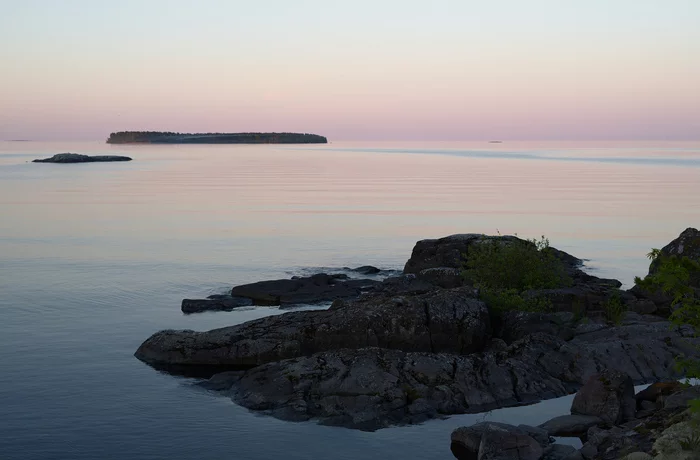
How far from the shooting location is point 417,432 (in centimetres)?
1648

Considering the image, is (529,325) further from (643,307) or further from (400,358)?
(643,307)

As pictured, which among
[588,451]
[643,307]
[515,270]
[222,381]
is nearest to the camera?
[588,451]

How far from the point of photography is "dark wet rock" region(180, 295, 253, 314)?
2722 centimetres

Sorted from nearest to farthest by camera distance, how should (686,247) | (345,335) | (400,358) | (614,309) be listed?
(400,358)
(345,335)
(614,309)
(686,247)

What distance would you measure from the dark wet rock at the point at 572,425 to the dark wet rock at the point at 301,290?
1285cm

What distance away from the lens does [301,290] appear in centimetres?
2964

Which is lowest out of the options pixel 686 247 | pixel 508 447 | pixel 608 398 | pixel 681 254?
pixel 508 447

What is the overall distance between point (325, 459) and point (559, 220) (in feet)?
133

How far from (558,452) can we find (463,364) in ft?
13.8

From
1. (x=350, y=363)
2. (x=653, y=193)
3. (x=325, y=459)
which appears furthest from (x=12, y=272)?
(x=653, y=193)

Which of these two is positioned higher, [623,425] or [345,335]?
[345,335]

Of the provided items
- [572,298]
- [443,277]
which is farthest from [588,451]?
[443,277]

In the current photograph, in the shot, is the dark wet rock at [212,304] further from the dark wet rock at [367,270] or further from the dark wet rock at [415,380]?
the dark wet rock at [415,380]

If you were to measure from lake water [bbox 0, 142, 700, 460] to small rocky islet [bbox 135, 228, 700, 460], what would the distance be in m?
0.71
